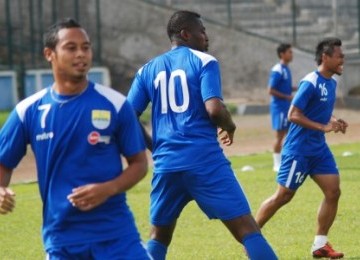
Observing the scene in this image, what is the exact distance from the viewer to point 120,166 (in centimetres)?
697

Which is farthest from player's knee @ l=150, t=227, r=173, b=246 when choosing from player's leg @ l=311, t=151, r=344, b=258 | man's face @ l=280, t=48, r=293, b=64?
man's face @ l=280, t=48, r=293, b=64

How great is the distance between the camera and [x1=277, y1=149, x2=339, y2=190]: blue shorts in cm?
1125

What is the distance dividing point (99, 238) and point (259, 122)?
73.0 feet

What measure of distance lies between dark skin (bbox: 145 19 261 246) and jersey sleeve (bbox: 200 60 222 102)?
0.15ft

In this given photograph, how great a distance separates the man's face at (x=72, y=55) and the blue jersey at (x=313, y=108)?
469cm

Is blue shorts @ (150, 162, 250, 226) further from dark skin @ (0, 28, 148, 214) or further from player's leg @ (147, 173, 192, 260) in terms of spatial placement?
dark skin @ (0, 28, 148, 214)

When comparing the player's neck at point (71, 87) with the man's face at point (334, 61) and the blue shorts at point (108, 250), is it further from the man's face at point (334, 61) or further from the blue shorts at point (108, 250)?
the man's face at point (334, 61)

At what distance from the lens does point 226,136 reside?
9094 mm

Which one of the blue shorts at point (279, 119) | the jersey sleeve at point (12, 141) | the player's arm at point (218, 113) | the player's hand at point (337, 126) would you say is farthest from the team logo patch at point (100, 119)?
the blue shorts at point (279, 119)

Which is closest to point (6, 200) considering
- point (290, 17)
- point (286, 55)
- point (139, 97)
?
point (139, 97)

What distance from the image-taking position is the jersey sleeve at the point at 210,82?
28.4 ft

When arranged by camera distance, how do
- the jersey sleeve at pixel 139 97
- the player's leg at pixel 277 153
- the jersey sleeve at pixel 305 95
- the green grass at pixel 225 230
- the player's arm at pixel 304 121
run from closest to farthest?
the jersey sleeve at pixel 139 97
the player's arm at pixel 304 121
the jersey sleeve at pixel 305 95
the green grass at pixel 225 230
the player's leg at pixel 277 153

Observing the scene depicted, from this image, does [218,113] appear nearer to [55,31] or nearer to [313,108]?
[55,31]

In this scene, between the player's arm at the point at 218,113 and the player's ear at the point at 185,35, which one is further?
the player's ear at the point at 185,35
